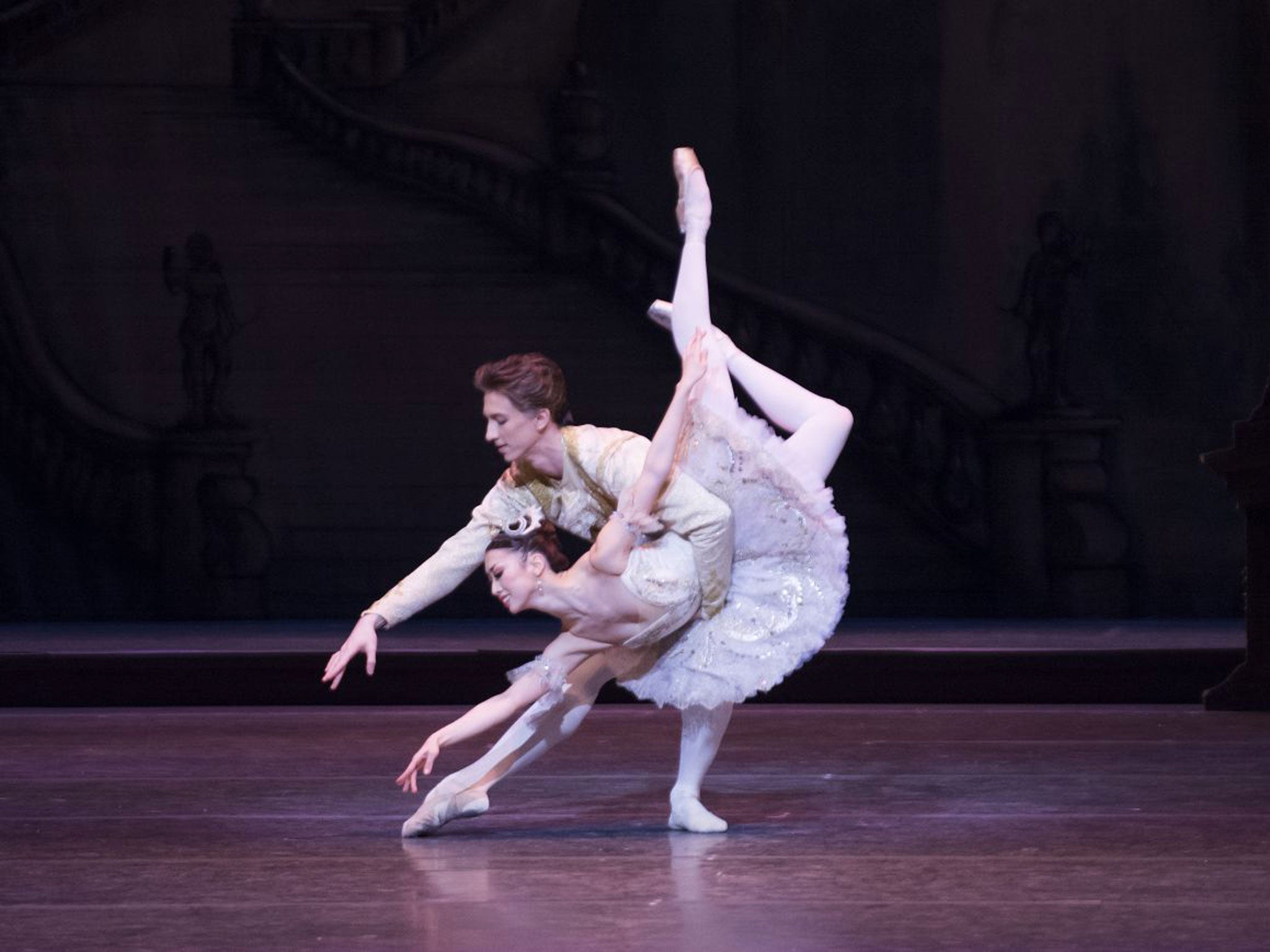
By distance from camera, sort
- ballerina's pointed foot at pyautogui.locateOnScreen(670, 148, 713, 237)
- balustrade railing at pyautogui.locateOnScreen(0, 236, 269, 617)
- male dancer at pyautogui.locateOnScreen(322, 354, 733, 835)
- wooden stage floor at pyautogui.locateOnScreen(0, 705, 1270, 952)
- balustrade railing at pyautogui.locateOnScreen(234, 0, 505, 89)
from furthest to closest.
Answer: balustrade railing at pyautogui.locateOnScreen(234, 0, 505, 89), balustrade railing at pyautogui.locateOnScreen(0, 236, 269, 617), ballerina's pointed foot at pyautogui.locateOnScreen(670, 148, 713, 237), male dancer at pyautogui.locateOnScreen(322, 354, 733, 835), wooden stage floor at pyautogui.locateOnScreen(0, 705, 1270, 952)

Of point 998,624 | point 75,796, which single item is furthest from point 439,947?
point 998,624

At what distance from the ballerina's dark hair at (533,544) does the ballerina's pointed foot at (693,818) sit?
0.58 meters

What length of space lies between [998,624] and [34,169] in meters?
5.74

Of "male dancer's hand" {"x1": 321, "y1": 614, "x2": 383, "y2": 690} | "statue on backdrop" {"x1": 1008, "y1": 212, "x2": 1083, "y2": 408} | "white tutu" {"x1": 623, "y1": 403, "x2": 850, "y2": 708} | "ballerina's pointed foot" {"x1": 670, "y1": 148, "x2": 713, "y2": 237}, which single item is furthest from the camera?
"statue on backdrop" {"x1": 1008, "y1": 212, "x2": 1083, "y2": 408}

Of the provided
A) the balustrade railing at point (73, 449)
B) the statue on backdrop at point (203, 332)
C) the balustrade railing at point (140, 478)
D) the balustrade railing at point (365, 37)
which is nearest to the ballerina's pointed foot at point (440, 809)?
the balustrade railing at point (140, 478)

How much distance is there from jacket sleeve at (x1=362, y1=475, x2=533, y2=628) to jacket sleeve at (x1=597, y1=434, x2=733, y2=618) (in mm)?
221

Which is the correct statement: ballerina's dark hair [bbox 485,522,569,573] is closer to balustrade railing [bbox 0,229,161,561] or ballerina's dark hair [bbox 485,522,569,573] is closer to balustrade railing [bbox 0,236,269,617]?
balustrade railing [bbox 0,236,269,617]

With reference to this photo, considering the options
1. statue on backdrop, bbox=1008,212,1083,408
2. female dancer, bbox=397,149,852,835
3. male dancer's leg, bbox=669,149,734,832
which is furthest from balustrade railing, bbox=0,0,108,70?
female dancer, bbox=397,149,852,835

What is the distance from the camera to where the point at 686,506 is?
4234 mm

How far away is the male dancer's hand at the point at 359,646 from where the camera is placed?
13.3 ft

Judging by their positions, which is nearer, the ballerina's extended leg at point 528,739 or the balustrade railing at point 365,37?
the ballerina's extended leg at point 528,739

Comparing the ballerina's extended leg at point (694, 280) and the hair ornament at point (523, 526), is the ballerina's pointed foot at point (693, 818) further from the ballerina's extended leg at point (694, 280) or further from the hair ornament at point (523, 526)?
the ballerina's extended leg at point (694, 280)

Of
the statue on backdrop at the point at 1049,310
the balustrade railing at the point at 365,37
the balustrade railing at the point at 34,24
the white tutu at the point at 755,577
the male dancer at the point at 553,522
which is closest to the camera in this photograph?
the male dancer at the point at 553,522

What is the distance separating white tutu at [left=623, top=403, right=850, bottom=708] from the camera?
428 cm
